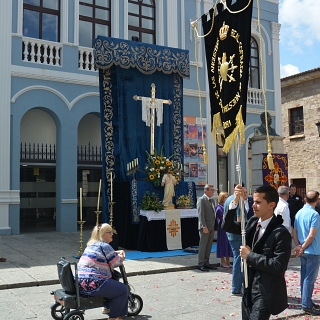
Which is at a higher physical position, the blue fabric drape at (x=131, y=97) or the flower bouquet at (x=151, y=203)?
the blue fabric drape at (x=131, y=97)

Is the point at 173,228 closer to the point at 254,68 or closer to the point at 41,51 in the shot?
the point at 41,51

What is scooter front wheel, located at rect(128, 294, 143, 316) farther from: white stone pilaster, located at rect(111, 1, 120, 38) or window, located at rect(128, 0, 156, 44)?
window, located at rect(128, 0, 156, 44)

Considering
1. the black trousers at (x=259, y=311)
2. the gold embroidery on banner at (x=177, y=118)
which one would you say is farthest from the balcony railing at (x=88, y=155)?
the black trousers at (x=259, y=311)

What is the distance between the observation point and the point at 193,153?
18.5 meters

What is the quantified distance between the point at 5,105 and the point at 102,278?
→ 35.9 ft

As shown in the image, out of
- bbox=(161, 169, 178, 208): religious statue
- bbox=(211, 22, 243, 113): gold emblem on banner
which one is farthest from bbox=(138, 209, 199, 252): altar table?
bbox=(211, 22, 243, 113): gold emblem on banner

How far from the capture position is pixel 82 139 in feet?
61.1

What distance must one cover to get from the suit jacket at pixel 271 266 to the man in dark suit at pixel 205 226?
5480 millimetres

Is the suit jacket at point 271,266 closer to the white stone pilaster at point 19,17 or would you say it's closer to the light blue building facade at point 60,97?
the light blue building facade at point 60,97

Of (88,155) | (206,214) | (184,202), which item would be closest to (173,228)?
(184,202)

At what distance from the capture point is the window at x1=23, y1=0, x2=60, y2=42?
15922mm

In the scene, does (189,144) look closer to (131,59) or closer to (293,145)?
(131,59)

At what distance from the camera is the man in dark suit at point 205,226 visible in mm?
9547

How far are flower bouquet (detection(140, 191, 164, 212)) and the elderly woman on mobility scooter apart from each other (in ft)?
19.9
